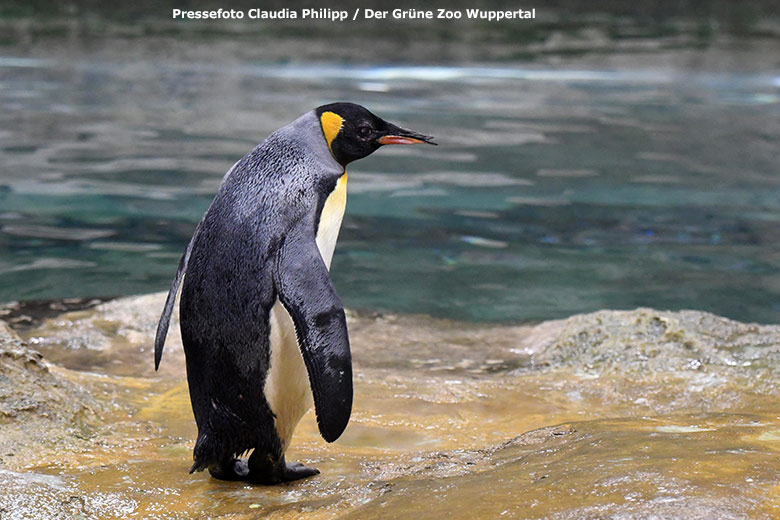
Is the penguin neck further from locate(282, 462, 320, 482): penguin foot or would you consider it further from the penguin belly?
locate(282, 462, 320, 482): penguin foot

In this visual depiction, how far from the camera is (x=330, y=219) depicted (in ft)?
8.34

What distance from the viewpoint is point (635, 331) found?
3.99 m

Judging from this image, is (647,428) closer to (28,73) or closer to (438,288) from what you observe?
(438,288)

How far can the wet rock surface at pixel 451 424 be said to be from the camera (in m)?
1.84

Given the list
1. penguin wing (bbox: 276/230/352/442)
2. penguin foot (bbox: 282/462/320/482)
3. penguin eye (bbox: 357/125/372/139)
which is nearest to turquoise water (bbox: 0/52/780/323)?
penguin eye (bbox: 357/125/372/139)

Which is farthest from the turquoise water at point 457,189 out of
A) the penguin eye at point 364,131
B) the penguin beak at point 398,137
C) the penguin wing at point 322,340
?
the penguin wing at point 322,340

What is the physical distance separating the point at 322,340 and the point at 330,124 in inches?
27.8

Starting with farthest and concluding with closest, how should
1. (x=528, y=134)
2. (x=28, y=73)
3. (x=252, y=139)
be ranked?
(x=28, y=73), (x=528, y=134), (x=252, y=139)

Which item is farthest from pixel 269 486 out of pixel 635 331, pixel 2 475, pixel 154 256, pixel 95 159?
pixel 95 159

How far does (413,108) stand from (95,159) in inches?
177

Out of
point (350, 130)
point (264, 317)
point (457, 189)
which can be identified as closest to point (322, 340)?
point (264, 317)

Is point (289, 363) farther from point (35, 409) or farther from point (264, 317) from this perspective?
point (35, 409)

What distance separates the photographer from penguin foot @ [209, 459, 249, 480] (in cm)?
245

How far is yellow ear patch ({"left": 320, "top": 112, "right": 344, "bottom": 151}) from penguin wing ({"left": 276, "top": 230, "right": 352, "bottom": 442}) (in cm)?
52
